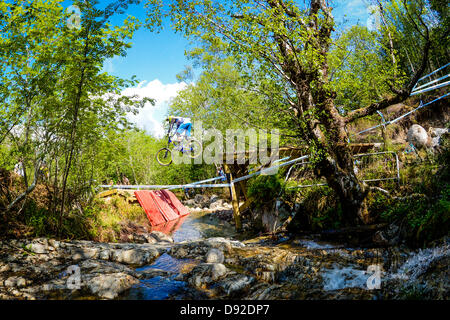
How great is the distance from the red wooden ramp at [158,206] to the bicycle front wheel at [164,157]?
1789mm

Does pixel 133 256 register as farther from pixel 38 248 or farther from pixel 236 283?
pixel 236 283

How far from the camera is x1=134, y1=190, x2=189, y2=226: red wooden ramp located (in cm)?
1191

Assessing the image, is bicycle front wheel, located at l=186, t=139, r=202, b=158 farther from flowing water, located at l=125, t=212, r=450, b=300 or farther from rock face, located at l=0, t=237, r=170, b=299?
flowing water, located at l=125, t=212, r=450, b=300

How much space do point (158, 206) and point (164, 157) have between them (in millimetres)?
2684

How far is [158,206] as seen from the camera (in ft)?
43.1

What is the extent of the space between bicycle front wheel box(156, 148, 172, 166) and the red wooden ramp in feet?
5.87

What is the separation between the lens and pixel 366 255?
420 cm

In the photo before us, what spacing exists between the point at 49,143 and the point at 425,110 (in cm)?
1377

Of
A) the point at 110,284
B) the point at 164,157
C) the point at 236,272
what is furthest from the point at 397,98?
the point at 164,157

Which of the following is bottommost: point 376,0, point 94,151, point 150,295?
point 150,295
